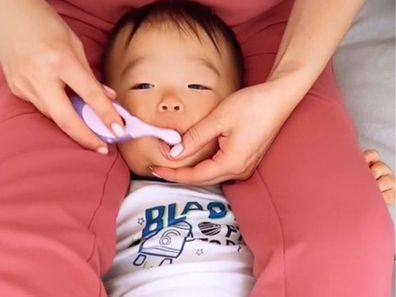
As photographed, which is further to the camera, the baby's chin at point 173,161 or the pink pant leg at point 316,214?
the baby's chin at point 173,161

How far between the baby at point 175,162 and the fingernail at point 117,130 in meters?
0.06

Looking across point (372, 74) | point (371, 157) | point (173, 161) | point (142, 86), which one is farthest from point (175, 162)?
point (372, 74)

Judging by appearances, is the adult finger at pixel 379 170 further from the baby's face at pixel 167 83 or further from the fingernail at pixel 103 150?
the fingernail at pixel 103 150

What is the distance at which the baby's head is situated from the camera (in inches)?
40.0

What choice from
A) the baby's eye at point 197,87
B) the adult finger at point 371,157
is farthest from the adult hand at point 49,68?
the adult finger at point 371,157

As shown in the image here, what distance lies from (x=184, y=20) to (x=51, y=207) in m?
0.31

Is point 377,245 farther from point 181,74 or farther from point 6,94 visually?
point 6,94

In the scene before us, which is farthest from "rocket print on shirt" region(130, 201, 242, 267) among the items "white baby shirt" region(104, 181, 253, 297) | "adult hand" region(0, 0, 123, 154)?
"adult hand" region(0, 0, 123, 154)

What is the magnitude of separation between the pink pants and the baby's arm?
75 millimetres

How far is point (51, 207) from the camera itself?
0.91m

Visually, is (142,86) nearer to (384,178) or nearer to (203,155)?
(203,155)

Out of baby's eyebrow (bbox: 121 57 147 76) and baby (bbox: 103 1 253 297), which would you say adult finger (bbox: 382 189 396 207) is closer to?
baby (bbox: 103 1 253 297)

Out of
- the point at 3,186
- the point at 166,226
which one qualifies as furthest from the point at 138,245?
the point at 3,186

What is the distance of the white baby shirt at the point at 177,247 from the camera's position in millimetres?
930
